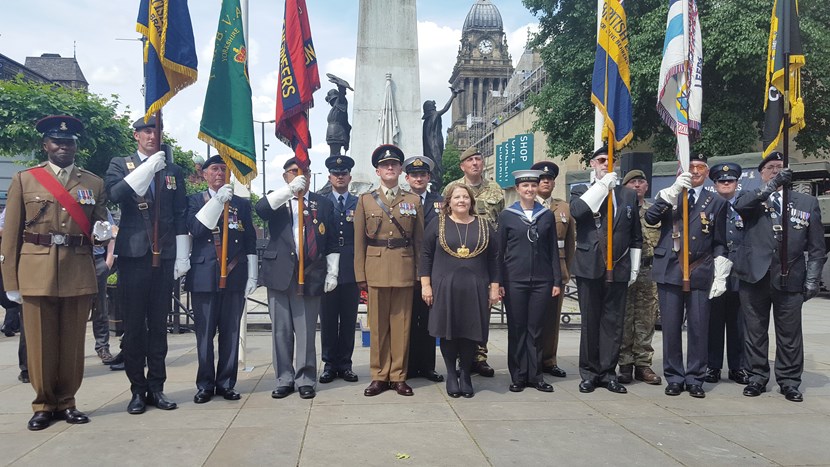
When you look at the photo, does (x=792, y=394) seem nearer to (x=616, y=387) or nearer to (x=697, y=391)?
(x=697, y=391)

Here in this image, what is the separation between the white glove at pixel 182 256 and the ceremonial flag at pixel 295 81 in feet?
4.88

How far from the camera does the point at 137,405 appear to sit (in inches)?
204

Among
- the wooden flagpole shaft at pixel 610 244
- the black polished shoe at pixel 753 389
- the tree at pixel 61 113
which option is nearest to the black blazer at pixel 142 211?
the wooden flagpole shaft at pixel 610 244

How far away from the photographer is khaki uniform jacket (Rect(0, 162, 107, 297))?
15.6 ft

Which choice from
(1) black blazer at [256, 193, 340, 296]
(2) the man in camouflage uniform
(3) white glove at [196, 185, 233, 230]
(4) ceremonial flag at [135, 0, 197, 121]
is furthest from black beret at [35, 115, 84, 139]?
(2) the man in camouflage uniform

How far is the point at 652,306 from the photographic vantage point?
6504 mm

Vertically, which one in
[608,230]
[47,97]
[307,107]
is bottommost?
[608,230]

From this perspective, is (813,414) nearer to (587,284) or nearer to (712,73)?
(587,284)

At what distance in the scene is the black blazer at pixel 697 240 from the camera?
233 inches

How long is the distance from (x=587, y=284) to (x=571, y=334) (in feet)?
13.6

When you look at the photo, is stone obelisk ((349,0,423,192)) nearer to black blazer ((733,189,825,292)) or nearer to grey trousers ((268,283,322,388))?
grey trousers ((268,283,322,388))

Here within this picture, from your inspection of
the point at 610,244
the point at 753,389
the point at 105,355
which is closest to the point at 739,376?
the point at 753,389

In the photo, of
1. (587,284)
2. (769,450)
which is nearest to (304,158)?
(587,284)

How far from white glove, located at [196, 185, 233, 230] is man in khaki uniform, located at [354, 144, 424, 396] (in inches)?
45.4
